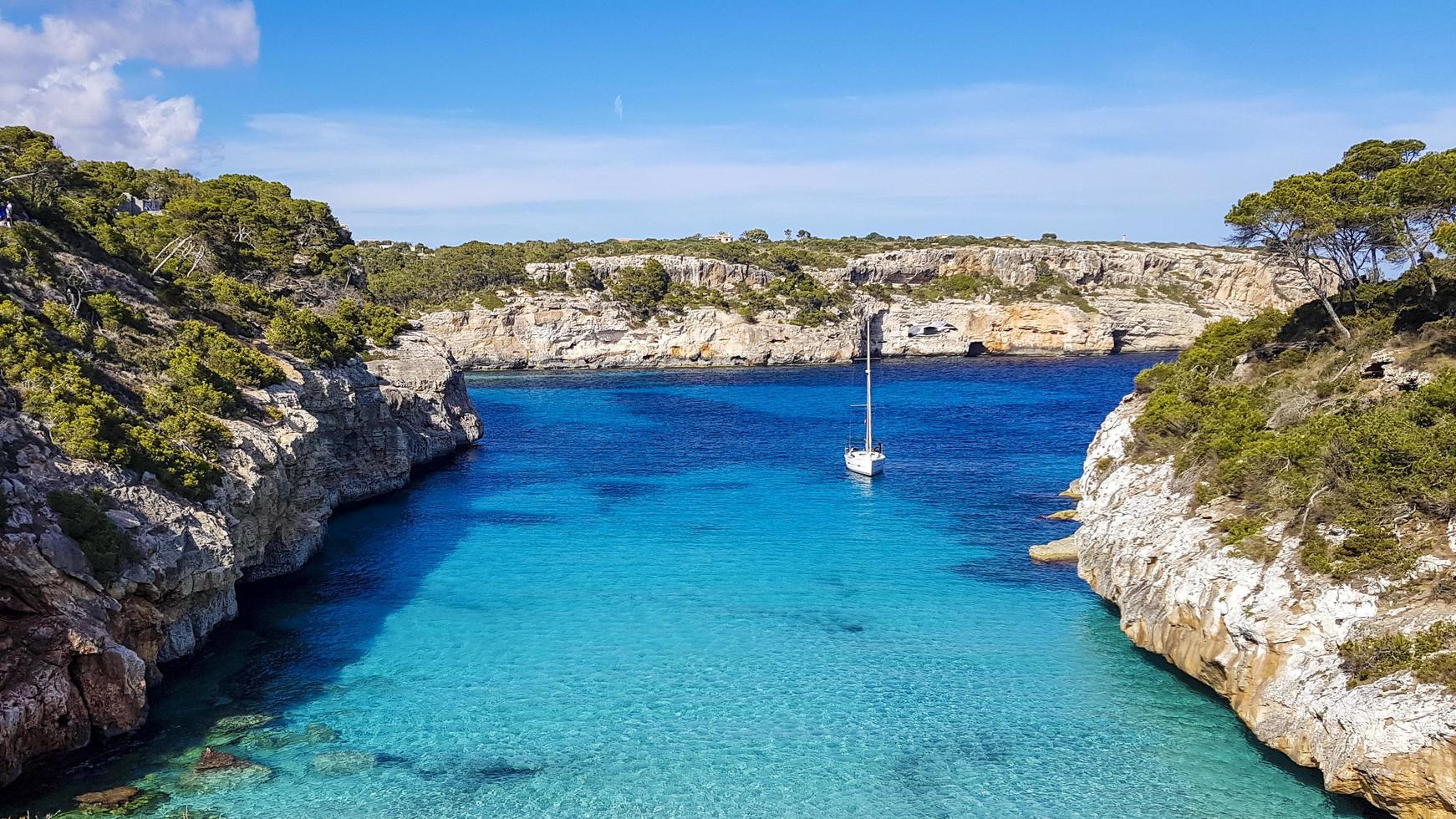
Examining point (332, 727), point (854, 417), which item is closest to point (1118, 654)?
point (332, 727)

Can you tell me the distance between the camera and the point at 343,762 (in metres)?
19.1

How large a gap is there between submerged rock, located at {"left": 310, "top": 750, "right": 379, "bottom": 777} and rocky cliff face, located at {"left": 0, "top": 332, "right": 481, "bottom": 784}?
450 cm

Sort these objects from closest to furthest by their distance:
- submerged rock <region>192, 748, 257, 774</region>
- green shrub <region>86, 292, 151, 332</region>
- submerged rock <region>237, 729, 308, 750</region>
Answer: submerged rock <region>192, 748, 257, 774</region>
submerged rock <region>237, 729, 308, 750</region>
green shrub <region>86, 292, 151, 332</region>

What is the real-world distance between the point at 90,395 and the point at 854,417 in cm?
5352

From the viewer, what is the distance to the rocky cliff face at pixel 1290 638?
47.8 ft

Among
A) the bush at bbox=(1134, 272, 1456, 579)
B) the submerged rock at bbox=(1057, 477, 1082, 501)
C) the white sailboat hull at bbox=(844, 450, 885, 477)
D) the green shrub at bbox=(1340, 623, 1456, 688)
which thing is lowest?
the submerged rock at bbox=(1057, 477, 1082, 501)

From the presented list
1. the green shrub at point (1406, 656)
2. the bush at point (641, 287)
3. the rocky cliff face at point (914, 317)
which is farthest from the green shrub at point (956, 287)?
the green shrub at point (1406, 656)

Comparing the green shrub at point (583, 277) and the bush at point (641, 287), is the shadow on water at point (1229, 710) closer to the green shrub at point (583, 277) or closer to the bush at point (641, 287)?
the bush at point (641, 287)

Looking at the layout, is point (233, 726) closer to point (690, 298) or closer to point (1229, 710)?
point (1229, 710)

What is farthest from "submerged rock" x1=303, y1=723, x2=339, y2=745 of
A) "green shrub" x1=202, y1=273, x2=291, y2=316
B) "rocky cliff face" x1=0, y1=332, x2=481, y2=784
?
"green shrub" x1=202, y1=273, x2=291, y2=316

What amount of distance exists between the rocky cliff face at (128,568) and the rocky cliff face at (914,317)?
75357 mm

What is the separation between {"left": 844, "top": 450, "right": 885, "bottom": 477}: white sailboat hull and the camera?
48750 millimetres

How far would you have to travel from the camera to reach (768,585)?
102ft

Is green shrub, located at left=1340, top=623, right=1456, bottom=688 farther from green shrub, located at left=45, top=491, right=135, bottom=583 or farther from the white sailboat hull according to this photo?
the white sailboat hull
